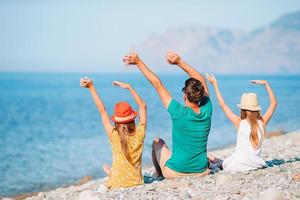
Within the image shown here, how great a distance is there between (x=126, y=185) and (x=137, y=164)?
0.37 metres

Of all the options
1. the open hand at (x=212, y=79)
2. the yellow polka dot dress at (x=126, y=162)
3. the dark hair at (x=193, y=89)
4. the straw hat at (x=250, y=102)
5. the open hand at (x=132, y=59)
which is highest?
the open hand at (x=132, y=59)

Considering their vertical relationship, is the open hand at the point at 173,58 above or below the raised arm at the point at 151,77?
above

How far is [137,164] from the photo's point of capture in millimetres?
8375

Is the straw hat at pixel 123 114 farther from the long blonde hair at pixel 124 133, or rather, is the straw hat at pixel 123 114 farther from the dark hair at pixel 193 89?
the dark hair at pixel 193 89

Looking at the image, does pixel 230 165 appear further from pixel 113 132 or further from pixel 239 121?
pixel 113 132

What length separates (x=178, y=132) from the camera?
825cm

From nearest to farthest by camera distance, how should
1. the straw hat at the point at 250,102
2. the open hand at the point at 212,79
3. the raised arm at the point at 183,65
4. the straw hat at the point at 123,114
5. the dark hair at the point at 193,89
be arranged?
the dark hair at the point at 193,89 < the straw hat at the point at 123,114 < the raised arm at the point at 183,65 < the straw hat at the point at 250,102 < the open hand at the point at 212,79

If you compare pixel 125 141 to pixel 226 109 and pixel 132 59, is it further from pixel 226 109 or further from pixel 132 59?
pixel 226 109

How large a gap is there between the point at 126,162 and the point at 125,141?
375mm

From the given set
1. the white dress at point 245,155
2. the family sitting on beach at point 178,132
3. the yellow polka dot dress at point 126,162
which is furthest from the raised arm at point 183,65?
the yellow polka dot dress at point 126,162

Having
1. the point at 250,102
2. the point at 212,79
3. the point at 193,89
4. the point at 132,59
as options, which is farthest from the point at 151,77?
the point at 250,102

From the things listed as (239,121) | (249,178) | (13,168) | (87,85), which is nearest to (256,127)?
(239,121)

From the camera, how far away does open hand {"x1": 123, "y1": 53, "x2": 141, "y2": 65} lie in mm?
7913

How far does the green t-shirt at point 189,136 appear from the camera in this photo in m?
8.05
